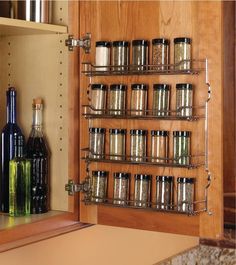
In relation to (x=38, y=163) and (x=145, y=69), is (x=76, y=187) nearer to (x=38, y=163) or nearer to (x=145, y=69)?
(x=38, y=163)

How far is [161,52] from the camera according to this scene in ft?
5.15

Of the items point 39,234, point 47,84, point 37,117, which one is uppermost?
point 47,84

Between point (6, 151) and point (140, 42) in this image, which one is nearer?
point (140, 42)

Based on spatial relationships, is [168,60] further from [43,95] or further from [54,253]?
[54,253]

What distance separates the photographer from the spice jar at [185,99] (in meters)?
1.53

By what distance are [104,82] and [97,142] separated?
172mm

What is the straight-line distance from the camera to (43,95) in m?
1.80

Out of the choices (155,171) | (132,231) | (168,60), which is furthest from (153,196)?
(132,231)

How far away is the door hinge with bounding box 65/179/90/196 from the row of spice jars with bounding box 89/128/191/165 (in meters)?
0.09

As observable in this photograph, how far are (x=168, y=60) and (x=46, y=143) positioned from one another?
0.48m

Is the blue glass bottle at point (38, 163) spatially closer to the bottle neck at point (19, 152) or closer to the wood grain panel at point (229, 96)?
the bottle neck at point (19, 152)

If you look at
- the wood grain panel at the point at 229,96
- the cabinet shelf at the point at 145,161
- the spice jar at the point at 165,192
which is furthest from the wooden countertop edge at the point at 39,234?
the wood grain panel at the point at 229,96

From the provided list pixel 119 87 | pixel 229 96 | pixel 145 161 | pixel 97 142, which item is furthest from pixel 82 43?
pixel 229 96

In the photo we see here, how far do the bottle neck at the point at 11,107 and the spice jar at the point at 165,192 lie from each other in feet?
1.60
